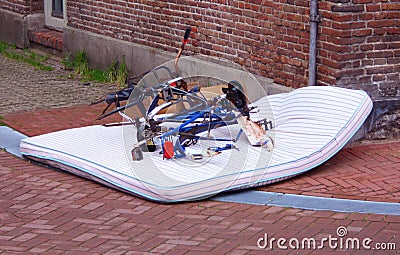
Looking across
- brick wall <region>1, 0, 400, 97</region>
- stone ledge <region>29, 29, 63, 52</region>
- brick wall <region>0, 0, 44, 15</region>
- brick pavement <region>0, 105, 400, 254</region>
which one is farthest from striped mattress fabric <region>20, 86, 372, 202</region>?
brick wall <region>0, 0, 44, 15</region>

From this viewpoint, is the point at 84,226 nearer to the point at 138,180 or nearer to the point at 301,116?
the point at 138,180

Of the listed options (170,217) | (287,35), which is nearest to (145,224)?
(170,217)

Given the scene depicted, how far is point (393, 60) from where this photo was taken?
846cm

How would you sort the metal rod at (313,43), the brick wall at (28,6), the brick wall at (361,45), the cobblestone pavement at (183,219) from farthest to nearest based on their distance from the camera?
the brick wall at (28,6) → the metal rod at (313,43) → the brick wall at (361,45) → the cobblestone pavement at (183,219)

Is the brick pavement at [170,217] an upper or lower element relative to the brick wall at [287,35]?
lower

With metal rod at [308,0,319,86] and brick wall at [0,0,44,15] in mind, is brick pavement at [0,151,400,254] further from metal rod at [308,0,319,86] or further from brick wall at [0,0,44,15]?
brick wall at [0,0,44,15]

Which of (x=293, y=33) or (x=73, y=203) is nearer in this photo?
(x=73, y=203)

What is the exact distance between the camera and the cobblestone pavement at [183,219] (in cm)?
595

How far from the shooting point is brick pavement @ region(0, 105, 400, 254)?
236 inches

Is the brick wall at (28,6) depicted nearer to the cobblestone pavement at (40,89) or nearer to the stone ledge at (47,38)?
the stone ledge at (47,38)

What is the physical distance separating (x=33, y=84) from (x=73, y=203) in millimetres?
5279

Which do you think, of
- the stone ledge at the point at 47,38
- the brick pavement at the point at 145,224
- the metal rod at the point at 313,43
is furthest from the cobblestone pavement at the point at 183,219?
the stone ledge at the point at 47,38

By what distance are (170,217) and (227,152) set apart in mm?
1081

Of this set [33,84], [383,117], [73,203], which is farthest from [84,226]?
[33,84]
